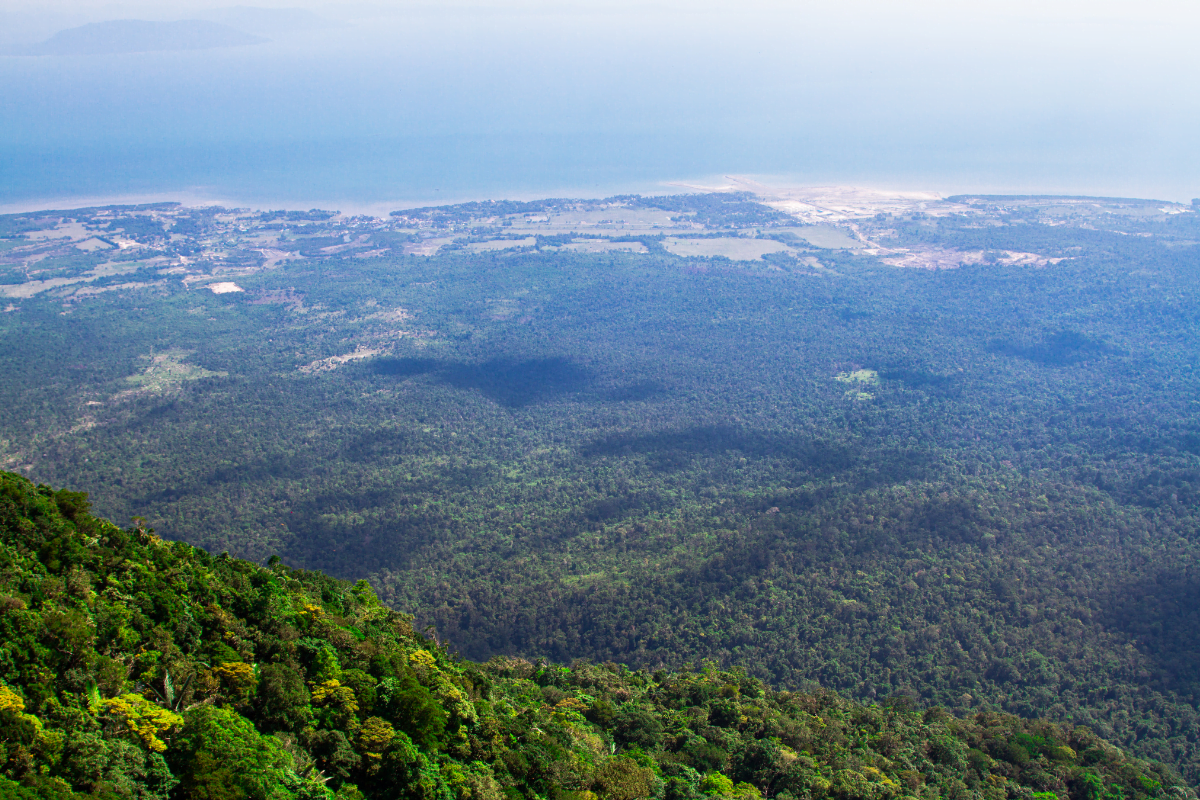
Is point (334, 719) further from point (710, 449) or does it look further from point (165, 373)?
point (165, 373)

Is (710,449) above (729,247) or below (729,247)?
below

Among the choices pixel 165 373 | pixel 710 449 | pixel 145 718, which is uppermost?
pixel 145 718

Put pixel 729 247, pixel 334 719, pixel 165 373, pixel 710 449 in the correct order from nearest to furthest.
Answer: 1. pixel 334 719
2. pixel 710 449
3. pixel 165 373
4. pixel 729 247

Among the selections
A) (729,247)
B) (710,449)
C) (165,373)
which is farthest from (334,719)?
(729,247)

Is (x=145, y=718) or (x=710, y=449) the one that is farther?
(x=710, y=449)

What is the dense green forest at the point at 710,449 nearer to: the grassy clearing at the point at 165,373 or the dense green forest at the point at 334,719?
the grassy clearing at the point at 165,373

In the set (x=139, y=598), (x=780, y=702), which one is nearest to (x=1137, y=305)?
(x=780, y=702)

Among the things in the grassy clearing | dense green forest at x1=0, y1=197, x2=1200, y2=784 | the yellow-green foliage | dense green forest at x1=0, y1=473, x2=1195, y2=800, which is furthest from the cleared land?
the yellow-green foliage

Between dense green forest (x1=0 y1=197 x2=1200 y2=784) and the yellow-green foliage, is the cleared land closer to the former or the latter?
dense green forest (x1=0 y1=197 x2=1200 y2=784)
